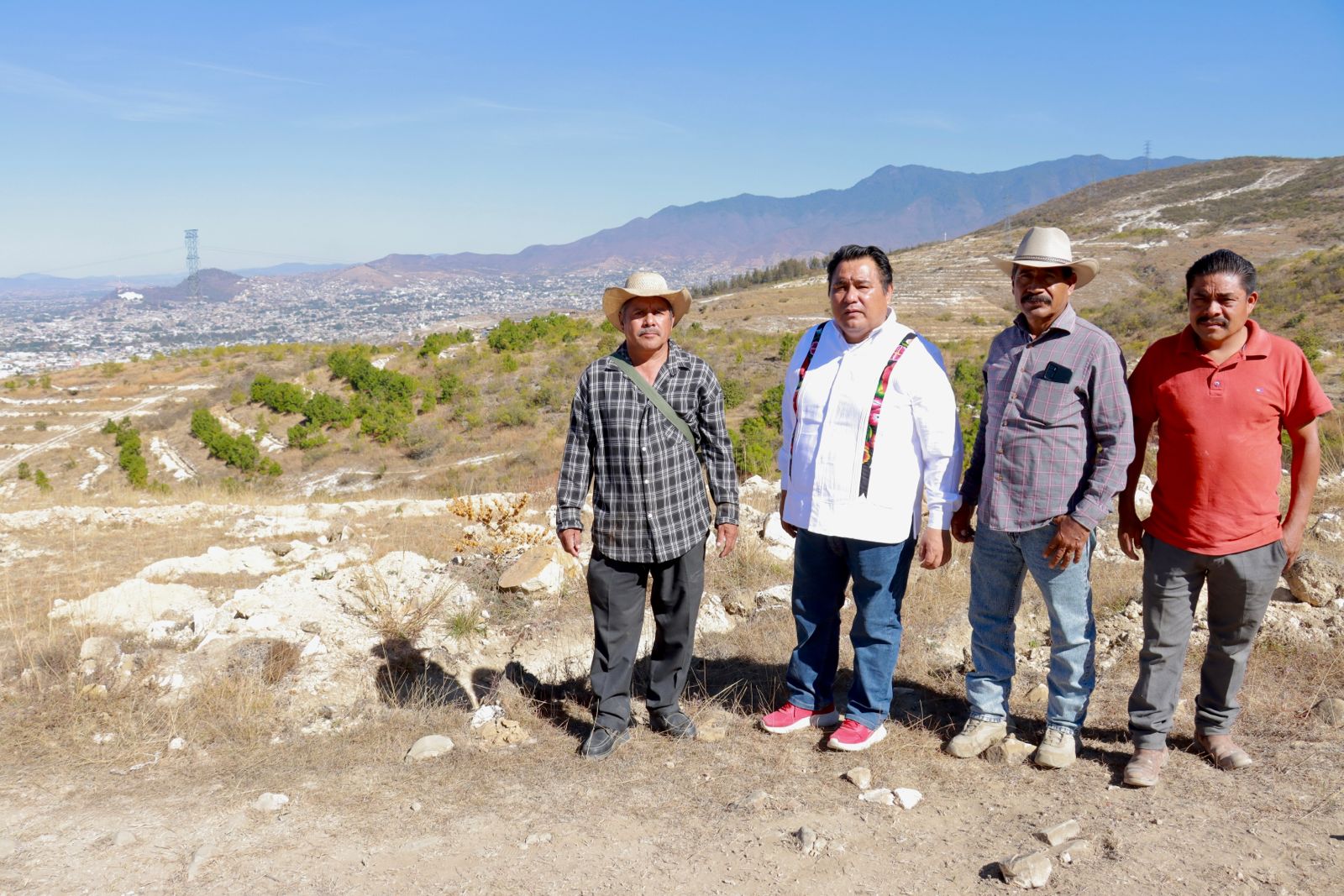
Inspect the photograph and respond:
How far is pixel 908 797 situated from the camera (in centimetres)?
292

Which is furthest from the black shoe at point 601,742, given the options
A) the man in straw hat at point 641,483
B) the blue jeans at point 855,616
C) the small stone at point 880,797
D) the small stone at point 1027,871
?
the small stone at point 1027,871

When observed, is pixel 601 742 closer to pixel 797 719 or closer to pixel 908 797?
pixel 797 719

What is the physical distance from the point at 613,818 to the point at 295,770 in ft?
4.64

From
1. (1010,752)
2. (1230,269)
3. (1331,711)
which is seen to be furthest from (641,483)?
(1331,711)

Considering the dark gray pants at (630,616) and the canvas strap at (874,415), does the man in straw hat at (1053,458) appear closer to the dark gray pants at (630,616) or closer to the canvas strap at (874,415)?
the canvas strap at (874,415)

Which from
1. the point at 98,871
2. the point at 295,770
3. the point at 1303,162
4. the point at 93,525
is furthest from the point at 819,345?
the point at 1303,162

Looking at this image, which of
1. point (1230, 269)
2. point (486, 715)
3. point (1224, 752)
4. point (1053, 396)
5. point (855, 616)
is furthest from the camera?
point (486, 715)

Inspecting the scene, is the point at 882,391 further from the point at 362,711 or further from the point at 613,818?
the point at 362,711

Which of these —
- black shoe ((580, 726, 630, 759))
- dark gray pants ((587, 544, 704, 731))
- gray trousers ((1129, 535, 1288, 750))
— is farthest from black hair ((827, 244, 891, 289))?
black shoe ((580, 726, 630, 759))

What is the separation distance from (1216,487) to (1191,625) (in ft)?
1.77

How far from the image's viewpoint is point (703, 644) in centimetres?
496

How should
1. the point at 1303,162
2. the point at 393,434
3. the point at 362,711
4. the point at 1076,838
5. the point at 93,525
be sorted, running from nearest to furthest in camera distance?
the point at 1076,838 < the point at 362,711 < the point at 93,525 < the point at 393,434 < the point at 1303,162

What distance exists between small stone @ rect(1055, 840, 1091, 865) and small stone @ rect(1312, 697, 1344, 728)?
1.51m

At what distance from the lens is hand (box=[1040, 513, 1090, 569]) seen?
2781mm
